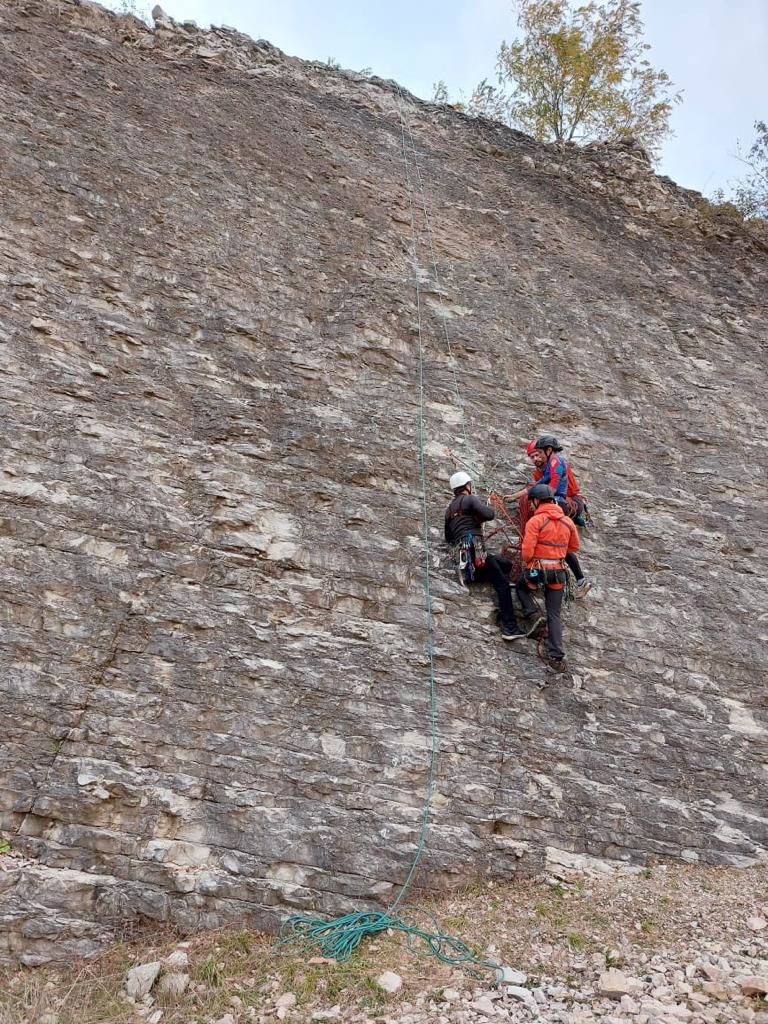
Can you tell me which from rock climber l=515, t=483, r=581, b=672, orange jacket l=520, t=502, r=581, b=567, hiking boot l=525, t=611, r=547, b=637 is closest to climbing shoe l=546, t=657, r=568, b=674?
rock climber l=515, t=483, r=581, b=672

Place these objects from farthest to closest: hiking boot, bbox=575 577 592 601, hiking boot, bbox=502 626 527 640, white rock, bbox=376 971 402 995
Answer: hiking boot, bbox=575 577 592 601
hiking boot, bbox=502 626 527 640
white rock, bbox=376 971 402 995

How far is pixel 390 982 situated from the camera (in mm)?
4172

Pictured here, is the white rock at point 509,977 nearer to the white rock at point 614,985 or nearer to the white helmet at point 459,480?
the white rock at point 614,985

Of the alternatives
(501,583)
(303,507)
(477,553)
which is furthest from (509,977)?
(303,507)

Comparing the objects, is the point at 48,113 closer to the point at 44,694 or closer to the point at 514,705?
the point at 44,694

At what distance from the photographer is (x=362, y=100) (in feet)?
37.3

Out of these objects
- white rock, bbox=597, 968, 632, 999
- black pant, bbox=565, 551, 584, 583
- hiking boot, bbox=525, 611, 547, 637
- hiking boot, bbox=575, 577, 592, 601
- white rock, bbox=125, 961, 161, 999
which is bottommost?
white rock, bbox=125, 961, 161, 999

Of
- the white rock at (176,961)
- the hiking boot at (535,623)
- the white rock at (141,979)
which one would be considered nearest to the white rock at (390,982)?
the white rock at (176,961)

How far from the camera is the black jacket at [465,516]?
21.3ft

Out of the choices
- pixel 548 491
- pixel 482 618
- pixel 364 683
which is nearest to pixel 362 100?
pixel 548 491

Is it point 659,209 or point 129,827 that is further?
point 659,209

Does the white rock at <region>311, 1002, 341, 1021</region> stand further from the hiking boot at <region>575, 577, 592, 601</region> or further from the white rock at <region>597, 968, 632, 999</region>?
the hiking boot at <region>575, 577, 592, 601</region>

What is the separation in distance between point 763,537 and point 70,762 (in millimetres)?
7152

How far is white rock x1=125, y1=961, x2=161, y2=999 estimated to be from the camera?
4066 millimetres
